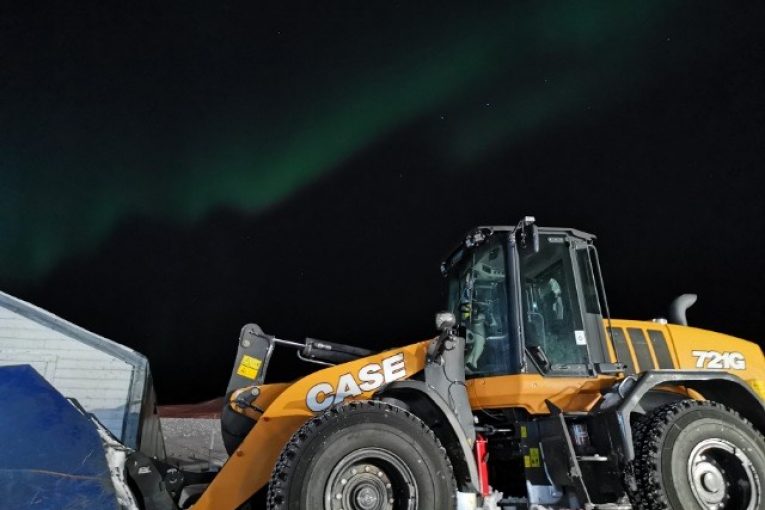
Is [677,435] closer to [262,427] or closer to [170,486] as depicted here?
[262,427]

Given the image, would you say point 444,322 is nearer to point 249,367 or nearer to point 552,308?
point 552,308

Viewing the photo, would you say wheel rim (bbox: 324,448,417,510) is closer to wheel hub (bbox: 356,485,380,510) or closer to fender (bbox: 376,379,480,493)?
wheel hub (bbox: 356,485,380,510)

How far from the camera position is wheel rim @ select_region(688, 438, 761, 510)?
475cm

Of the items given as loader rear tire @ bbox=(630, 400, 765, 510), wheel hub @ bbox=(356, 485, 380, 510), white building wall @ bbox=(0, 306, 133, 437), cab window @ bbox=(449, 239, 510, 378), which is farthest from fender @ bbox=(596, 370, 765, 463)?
white building wall @ bbox=(0, 306, 133, 437)

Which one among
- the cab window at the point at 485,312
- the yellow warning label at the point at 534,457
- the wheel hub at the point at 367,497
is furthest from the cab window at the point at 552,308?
the wheel hub at the point at 367,497

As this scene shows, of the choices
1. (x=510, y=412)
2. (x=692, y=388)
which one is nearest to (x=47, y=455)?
(x=510, y=412)

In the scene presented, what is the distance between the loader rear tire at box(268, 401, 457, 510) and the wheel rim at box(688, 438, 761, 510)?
221 centimetres

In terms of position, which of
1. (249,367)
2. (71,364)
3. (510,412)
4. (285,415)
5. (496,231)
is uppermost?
(496,231)

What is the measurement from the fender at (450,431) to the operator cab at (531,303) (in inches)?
31.9

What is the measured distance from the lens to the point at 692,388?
5770 mm

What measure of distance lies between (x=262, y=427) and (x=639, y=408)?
3.57 metres

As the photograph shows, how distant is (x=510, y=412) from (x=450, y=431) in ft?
3.20

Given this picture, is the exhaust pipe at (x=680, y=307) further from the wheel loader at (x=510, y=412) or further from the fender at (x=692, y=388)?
the fender at (x=692, y=388)

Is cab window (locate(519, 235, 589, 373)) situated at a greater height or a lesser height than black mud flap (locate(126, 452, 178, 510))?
greater
